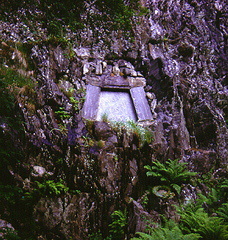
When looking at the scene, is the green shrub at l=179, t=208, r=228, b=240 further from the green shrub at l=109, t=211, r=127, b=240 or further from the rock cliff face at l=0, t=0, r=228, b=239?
Result: the green shrub at l=109, t=211, r=127, b=240

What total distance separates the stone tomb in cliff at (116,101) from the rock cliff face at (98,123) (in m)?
0.23

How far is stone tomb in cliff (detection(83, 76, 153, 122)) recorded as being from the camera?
6094mm

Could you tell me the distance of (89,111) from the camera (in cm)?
599

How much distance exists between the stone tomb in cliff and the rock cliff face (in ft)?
0.77

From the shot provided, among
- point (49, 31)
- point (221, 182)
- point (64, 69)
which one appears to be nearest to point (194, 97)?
point (221, 182)

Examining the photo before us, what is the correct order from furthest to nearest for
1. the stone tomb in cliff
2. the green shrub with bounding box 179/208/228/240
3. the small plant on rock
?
1. the stone tomb in cliff
2. the small plant on rock
3. the green shrub with bounding box 179/208/228/240

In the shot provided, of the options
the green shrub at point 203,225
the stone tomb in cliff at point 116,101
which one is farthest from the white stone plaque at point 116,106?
the green shrub at point 203,225

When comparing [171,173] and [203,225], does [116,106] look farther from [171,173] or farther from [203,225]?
[203,225]

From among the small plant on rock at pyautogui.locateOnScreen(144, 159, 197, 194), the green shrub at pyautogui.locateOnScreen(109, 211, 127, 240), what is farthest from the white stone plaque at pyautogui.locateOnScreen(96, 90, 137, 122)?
the green shrub at pyautogui.locateOnScreen(109, 211, 127, 240)

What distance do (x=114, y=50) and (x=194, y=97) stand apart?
339cm

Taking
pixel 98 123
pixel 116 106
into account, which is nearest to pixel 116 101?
pixel 116 106

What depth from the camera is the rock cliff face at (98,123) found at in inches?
188

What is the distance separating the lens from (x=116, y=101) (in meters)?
6.46

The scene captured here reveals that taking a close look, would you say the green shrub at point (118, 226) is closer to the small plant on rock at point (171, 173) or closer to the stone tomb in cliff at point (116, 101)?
the small plant on rock at point (171, 173)
